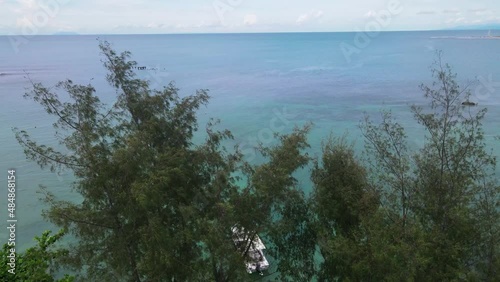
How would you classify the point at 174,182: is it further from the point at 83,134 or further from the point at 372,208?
the point at 372,208

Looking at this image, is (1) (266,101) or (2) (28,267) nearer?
(2) (28,267)

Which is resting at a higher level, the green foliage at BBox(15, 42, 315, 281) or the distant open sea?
the distant open sea

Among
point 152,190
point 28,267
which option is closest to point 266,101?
point 152,190

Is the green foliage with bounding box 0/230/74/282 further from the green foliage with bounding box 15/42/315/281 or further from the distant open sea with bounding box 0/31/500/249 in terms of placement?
the distant open sea with bounding box 0/31/500/249

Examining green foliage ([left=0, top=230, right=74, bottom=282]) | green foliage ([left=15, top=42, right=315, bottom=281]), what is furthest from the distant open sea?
green foliage ([left=15, top=42, right=315, bottom=281])

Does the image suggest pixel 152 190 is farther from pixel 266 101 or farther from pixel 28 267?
pixel 266 101

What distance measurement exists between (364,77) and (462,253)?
54565 mm

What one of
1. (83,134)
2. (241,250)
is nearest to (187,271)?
(241,250)

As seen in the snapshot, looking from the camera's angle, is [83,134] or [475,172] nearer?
[83,134]

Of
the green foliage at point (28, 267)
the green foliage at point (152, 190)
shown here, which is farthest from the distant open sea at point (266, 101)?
the green foliage at point (152, 190)

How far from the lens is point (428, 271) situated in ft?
29.5

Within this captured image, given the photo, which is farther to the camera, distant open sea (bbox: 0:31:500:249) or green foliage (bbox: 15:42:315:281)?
distant open sea (bbox: 0:31:500:249)

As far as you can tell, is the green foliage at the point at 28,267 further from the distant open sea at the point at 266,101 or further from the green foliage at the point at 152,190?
the distant open sea at the point at 266,101

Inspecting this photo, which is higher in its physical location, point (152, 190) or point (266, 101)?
point (266, 101)
